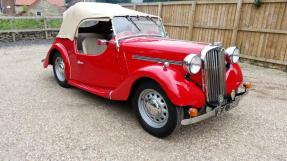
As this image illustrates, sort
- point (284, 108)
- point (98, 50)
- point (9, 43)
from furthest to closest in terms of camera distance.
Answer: point (9, 43)
point (98, 50)
point (284, 108)

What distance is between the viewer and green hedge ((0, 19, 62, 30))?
12.7 m

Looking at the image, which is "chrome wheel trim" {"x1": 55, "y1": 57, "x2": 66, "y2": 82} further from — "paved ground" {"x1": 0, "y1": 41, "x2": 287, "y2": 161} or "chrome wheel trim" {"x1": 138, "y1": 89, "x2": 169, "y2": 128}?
"chrome wheel trim" {"x1": 138, "y1": 89, "x2": 169, "y2": 128}

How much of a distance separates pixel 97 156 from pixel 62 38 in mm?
3270

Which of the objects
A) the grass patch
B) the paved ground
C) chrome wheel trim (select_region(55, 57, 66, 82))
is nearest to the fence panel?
the paved ground

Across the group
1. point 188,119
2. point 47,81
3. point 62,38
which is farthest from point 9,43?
point 188,119

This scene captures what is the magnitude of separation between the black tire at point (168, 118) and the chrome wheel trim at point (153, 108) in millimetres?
47

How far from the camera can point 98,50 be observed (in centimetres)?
520

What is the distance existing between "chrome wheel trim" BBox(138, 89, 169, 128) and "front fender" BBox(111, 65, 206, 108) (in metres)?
0.25

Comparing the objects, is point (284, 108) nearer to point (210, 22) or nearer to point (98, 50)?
point (98, 50)

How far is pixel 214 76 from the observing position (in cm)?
339

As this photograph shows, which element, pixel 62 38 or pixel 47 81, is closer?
Result: pixel 62 38

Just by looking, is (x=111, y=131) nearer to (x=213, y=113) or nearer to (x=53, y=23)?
(x=213, y=113)

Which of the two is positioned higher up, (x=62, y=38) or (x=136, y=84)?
(x=62, y=38)

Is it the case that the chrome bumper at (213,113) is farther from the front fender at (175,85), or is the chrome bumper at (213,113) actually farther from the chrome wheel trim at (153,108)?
the chrome wheel trim at (153,108)
